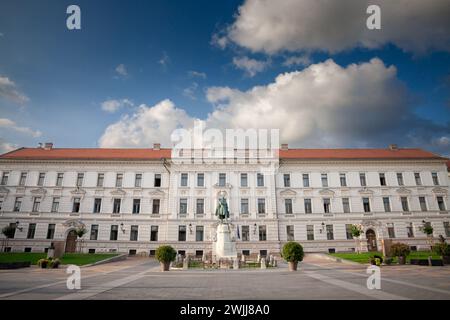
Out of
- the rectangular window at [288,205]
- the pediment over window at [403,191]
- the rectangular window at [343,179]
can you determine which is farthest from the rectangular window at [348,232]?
the pediment over window at [403,191]

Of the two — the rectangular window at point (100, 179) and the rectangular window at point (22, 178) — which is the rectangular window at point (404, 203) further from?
the rectangular window at point (22, 178)

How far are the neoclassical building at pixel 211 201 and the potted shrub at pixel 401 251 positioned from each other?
1561cm

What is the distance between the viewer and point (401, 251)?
22438mm

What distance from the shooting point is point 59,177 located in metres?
40.7

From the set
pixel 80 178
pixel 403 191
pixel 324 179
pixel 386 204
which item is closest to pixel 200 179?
pixel 80 178

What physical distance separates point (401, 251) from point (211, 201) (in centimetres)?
2380

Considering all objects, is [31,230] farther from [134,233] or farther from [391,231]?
[391,231]

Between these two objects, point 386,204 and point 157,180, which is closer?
point 386,204

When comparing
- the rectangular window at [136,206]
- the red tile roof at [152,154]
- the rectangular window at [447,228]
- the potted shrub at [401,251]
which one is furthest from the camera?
the red tile roof at [152,154]

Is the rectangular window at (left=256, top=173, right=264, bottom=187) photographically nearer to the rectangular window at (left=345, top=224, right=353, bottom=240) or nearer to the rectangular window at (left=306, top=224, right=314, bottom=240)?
the rectangular window at (left=306, top=224, right=314, bottom=240)

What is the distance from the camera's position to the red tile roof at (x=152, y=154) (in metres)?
41.2
